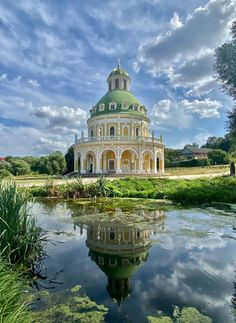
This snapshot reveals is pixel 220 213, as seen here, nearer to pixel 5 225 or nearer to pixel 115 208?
pixel 115 208

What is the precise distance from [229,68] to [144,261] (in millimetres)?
18167

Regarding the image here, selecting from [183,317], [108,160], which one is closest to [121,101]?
[108,160]

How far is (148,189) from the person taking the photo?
66.1 ft

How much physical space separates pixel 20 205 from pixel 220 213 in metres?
9.22

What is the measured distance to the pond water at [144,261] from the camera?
4887 millimetres

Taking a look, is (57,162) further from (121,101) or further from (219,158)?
(219,158)

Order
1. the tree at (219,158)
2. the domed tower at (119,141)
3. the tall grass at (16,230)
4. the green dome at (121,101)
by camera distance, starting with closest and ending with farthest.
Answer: the tall grass at (16,230) → the domed tower at (119,141) → the green dome at (121,101) → the tree at (219,158)

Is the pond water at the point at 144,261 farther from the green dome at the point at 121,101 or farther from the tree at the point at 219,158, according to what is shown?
the tree at the point at 219,158

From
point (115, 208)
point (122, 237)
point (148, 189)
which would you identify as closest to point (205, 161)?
point (148, 189)

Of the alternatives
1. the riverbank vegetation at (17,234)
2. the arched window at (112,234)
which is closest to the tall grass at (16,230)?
the riverbank vegetation at (17,234)

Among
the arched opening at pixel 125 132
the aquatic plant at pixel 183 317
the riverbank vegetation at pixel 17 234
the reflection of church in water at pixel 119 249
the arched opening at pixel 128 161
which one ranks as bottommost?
the aquatic plant at pixel 183 317

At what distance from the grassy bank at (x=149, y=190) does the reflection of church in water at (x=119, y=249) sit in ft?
21.1

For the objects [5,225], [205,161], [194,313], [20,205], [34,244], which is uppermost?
[205,161]

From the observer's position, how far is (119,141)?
140ft
